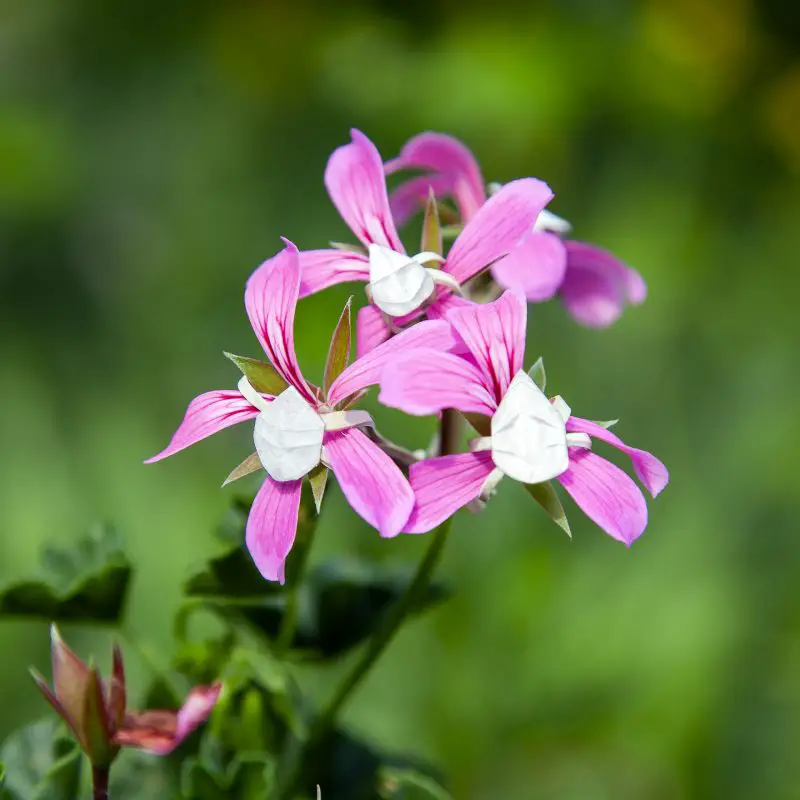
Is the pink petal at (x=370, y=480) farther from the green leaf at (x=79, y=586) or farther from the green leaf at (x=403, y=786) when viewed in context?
the green leaf at (x=403, y=786)

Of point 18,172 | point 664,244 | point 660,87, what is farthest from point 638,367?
point 18,172

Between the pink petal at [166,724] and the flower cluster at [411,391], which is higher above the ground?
the flower cluster at [411,391]

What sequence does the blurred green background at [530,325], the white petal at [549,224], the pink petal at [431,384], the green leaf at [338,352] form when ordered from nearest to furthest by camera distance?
the pink petal at [431,384], the green leaf at [338,352], the white petal at [549,224], the blurred green background at [530,325]

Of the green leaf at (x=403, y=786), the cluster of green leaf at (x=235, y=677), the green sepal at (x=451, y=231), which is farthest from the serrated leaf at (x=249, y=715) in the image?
the green sepal at (x=451, y=231)

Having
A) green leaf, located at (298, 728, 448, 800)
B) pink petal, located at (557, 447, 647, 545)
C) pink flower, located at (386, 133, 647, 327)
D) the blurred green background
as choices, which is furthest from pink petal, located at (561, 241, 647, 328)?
the blurred green background

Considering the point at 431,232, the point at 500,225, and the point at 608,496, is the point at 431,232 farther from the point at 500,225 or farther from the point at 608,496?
the point at 608,496

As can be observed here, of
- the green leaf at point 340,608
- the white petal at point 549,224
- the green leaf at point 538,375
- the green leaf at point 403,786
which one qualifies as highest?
the white petal at point 549,224

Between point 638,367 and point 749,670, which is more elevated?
point 638,367

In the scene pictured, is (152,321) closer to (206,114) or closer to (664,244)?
(206,114)
